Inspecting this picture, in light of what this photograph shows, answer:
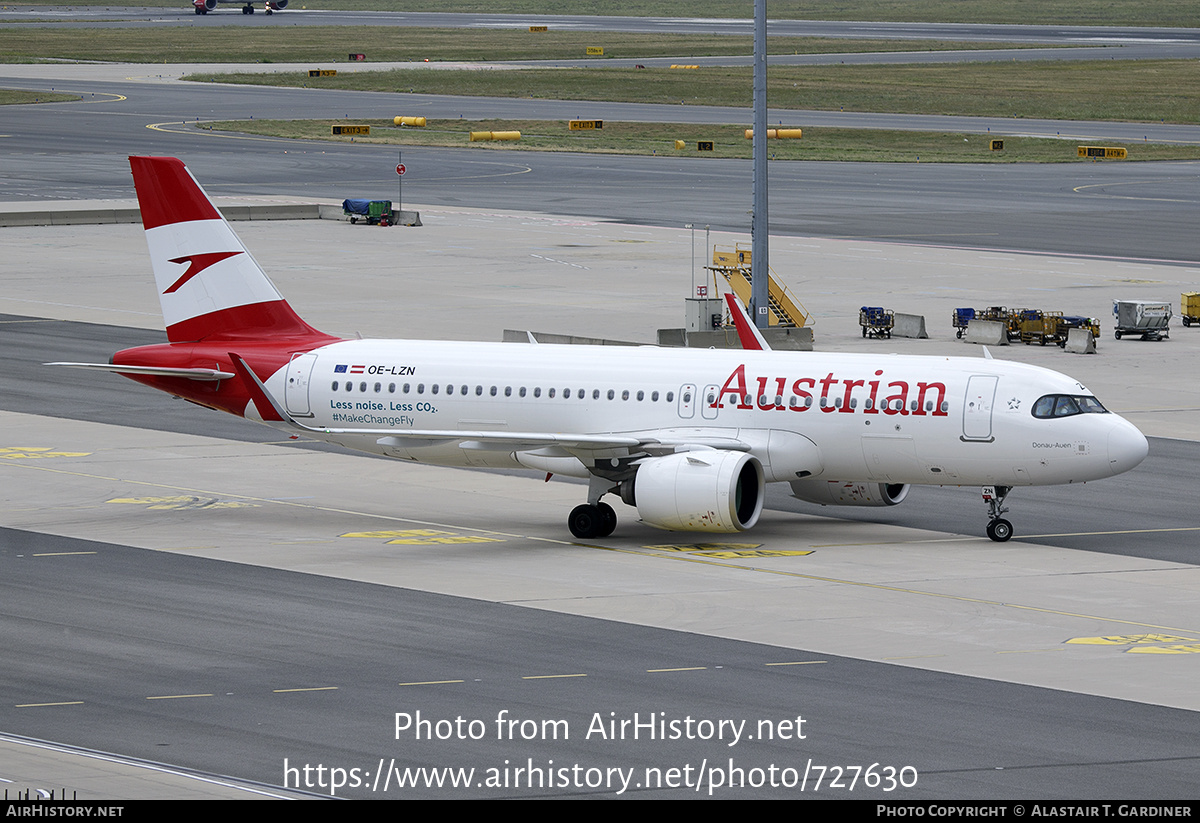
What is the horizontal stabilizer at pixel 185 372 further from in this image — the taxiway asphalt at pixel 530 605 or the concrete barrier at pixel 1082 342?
the concrete barrier at pixel 1082 342

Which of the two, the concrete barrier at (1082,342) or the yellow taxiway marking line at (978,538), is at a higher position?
the concrete barrier at (1082,342)

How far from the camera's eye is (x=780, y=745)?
84.3 ft

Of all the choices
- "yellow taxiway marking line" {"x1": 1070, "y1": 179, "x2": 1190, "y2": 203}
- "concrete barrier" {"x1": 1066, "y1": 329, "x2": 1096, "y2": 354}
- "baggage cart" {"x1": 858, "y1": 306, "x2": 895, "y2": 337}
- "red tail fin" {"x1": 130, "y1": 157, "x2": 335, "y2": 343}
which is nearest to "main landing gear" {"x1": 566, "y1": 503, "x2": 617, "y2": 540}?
"red tail fin" {"x1": 130, "y1": 157, "x2": 335, "y2": 343}

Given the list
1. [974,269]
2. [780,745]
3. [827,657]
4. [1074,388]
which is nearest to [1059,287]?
[974,269]

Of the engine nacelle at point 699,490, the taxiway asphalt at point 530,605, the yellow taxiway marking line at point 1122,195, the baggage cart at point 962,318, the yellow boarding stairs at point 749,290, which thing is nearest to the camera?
the taxiway asphalt at point 530,605

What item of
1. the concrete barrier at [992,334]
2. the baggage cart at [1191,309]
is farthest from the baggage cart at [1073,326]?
the baggage cart at [1191,309]

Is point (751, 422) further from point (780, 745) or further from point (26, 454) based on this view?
point (26, 454)

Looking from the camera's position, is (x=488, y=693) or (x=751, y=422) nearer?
(x=488, y=693)

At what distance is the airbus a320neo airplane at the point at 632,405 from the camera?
39250 millimetres

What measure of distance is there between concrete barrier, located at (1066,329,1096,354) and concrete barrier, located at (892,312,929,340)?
5.72 m

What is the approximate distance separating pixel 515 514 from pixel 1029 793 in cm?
2157

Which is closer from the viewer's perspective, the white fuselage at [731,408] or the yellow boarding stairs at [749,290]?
the white fuselage at [731,408]

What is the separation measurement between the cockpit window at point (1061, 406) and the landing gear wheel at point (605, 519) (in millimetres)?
9064

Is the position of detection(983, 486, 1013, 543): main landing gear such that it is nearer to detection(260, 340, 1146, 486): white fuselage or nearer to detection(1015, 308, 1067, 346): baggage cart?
detection(260, 340, 1146, 486): white fuselage
